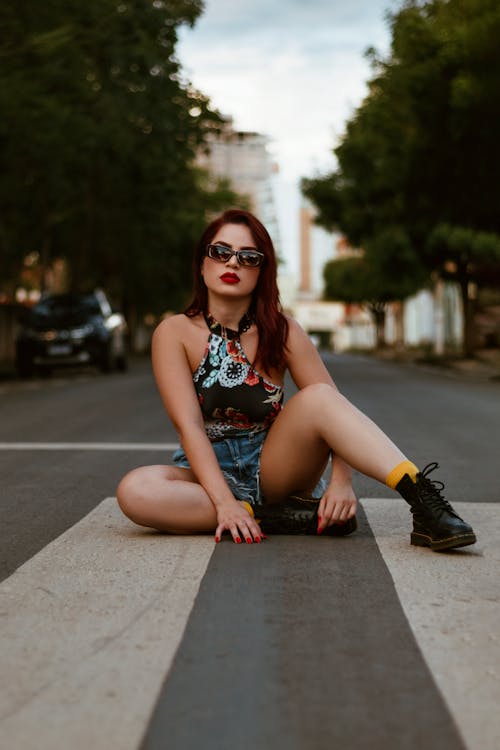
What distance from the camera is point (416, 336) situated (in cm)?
8700

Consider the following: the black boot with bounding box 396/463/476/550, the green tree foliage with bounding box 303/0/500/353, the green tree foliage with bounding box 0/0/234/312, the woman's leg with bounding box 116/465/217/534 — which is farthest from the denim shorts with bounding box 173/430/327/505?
the green tree foliage with bounding box 303/0/500/353

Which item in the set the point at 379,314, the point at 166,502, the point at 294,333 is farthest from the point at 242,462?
the point at 379,314

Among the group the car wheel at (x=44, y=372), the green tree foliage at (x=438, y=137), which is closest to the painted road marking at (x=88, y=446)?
the green tree foliage at (x=438, y=137)

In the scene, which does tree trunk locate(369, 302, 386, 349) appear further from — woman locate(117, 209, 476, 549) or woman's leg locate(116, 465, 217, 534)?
woman's leg locate(116, 465, 217, 534)

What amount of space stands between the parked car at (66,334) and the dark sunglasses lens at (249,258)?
20833 millimetres

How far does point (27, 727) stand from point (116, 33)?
739 inches

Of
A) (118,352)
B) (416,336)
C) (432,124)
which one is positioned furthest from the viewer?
(416,336)

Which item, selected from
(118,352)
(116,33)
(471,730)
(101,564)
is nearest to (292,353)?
(101,564)

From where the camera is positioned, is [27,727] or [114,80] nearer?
[27,727]

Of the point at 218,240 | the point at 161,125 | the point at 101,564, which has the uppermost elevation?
the point at 161,125

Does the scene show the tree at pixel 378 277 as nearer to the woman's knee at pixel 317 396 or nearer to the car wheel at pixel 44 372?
the car wheel at pixel 44 372

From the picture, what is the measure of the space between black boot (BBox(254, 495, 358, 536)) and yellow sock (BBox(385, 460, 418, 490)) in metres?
0.31

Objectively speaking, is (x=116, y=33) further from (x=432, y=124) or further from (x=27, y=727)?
(x=27, y=727)

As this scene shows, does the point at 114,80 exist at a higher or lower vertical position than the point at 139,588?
higher
